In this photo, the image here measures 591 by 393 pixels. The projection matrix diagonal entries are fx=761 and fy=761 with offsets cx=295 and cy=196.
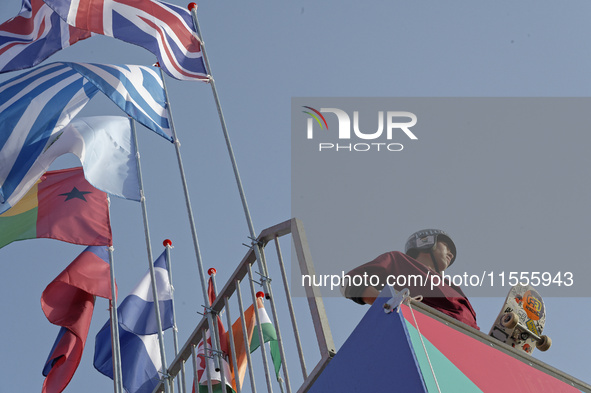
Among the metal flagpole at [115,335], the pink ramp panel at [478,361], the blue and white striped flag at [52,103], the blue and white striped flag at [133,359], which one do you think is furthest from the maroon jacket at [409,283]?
the blue and white striped flag at [133,359]

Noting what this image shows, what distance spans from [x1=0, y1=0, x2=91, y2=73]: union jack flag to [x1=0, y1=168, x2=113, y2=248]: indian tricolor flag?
4.51ft

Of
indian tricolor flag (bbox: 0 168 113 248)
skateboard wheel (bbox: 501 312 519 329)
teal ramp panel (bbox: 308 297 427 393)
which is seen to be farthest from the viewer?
indian tricolor flag (bbox: 0 168 113 248)

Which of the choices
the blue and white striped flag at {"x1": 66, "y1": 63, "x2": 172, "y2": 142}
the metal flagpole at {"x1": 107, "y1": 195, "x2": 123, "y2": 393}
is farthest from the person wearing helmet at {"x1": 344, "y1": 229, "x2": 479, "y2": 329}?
the blue and white striped flag at {"x1": 66, "y1": 63, "x2": 172, "y2": 142}

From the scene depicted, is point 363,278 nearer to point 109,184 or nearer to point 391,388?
point 391,388

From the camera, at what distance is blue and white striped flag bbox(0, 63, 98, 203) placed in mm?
6465

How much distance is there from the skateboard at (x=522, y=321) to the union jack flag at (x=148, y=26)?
4054 mm

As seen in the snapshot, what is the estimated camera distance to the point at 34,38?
23.4 ft

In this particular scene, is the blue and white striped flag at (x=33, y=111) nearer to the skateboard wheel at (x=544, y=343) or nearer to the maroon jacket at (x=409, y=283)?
the maroon jacket at (x=409, y=283)

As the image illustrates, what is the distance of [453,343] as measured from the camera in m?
2.93

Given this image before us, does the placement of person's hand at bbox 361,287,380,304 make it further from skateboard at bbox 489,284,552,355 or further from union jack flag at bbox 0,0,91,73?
union jack flag at bbox 0,0,91,73

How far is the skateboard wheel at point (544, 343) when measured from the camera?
367 centimetres

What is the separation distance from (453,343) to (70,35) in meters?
5.35

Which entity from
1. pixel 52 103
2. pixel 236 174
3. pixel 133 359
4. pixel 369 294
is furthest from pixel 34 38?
pixel 369 294

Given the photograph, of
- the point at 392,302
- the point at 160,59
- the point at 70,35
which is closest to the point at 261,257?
the point at 392,302
